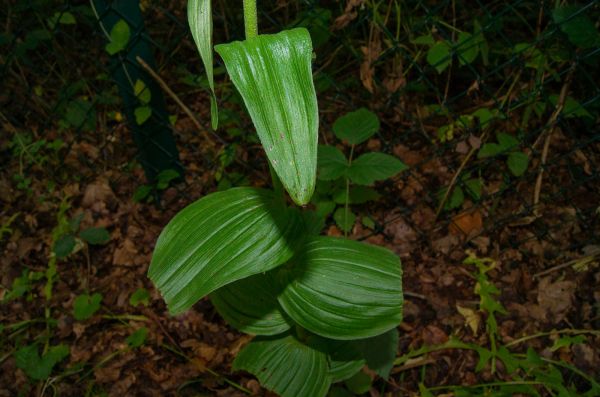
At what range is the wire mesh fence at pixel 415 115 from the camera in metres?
1.57

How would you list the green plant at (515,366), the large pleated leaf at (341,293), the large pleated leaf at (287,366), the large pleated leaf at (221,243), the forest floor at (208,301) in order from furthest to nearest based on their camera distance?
the forest floor at (208,301) < the green plant at (515,366) < the large pleated leaf at (287,366) < the large pleated leaf at (341,293) < the large pleated leaf at (221,243)

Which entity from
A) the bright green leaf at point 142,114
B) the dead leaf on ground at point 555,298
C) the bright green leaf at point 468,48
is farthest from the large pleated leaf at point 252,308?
the bright green leaf at point 468,48

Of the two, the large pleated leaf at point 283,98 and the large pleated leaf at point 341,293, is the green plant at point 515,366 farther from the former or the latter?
the large pleated leaf at point 283,98

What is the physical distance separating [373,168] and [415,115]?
0.64 m

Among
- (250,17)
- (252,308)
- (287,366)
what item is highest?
(250,17)

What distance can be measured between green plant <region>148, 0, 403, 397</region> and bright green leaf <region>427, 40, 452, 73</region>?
63 cm

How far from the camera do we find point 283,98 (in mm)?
652

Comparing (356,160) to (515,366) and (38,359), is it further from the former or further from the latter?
(38,359)

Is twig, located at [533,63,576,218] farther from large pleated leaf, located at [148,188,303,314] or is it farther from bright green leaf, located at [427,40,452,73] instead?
large pleated leaf, located at [148,188,303,314]

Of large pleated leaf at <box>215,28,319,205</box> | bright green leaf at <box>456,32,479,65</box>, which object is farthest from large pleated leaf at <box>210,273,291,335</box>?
bright green leaf at <box>456,32,479,65</box>

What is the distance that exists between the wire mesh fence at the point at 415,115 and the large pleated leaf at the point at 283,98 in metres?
0.80

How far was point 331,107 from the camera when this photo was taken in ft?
6.59

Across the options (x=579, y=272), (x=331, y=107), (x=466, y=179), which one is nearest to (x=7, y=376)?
(x=331, y=107)

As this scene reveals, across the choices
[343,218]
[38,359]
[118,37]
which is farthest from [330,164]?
[38,359]
